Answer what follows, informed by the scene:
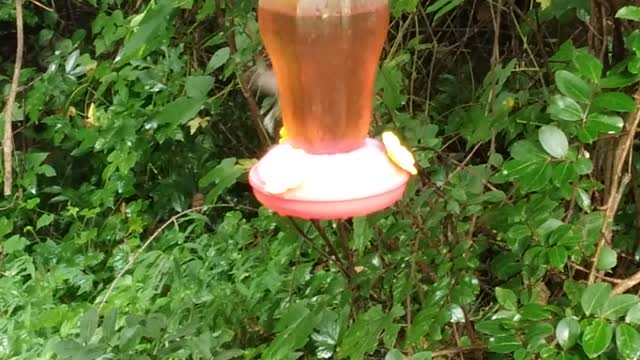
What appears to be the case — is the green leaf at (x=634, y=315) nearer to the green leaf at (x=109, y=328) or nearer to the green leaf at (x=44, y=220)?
the green leaf at (x=109, y=328)

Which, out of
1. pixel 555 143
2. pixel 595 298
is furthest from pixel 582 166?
pixel 595 298

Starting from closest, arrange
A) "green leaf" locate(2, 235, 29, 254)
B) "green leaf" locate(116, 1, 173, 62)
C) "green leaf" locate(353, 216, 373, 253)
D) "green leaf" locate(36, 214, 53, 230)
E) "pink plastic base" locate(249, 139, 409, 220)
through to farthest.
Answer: "pink plastic base" locate(249, 139, 409, 220), "green leaf" locate(116, 1, 173, 62), "green leaf" locate(353, 216, 373, 253), "green leaf" locate(2, 235, 29, 254), "green leaf" locate(36, 214, 53, 230)

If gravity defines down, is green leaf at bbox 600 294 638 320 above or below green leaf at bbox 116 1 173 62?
below

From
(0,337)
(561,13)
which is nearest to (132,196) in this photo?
(0,337)

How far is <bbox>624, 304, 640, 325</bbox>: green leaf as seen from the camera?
47.5 inches

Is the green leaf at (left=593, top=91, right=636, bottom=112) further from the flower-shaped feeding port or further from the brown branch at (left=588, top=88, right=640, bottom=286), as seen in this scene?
the flower-shaped feeding port

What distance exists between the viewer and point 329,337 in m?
1.49

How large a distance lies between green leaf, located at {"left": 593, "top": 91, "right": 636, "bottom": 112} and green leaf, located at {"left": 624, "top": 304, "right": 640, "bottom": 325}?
0.25 metres

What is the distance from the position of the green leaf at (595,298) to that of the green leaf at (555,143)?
0.64 feet

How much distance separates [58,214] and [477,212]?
1621 millimetres

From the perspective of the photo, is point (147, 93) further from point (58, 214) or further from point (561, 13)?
point (561, 13)

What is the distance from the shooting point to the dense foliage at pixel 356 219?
1.28m

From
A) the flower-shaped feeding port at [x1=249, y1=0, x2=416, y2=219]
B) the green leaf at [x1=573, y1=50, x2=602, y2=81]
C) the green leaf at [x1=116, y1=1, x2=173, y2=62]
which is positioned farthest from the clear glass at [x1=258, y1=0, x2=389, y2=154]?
the green leaf at [x1=573, y1=50, x2=602, y2=81]

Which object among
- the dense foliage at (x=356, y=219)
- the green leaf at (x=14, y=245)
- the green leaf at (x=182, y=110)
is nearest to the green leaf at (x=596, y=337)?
the dense foliage at (x=356, y=219)
